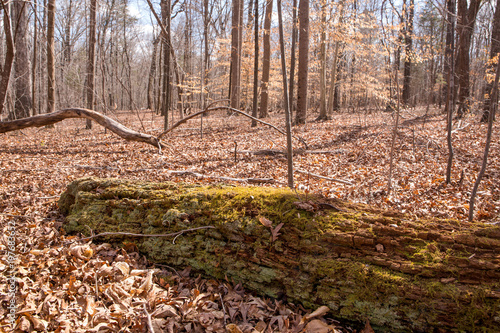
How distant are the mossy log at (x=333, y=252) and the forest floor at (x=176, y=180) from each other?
0.54ft

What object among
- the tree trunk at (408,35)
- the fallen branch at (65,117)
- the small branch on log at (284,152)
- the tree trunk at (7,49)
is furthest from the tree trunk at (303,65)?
the tree trunk at (7,49)

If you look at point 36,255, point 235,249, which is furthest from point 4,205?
point 235,249

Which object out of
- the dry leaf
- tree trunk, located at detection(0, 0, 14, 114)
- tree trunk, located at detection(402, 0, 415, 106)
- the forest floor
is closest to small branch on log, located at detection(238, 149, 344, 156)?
the forest floor

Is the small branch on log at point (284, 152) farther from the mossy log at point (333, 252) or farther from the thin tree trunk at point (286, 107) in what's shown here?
the mossy log at point (333, 252)

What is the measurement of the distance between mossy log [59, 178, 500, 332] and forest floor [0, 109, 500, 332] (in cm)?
16

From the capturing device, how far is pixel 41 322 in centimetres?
191

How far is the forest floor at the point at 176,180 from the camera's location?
205cm

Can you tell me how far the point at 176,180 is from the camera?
5.57 meters

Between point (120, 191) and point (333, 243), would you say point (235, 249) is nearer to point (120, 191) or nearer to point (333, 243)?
point (333, 243)

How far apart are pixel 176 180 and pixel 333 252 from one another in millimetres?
4050

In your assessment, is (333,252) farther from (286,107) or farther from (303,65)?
(303,65)

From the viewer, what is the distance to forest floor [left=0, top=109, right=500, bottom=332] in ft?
6.74

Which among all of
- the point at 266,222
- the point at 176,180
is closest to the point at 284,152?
the point at 176,180

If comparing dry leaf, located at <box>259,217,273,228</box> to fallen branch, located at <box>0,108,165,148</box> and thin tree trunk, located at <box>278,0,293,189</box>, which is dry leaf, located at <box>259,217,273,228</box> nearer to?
thin tree trunk, located at <box>278,0,293,189</box>
